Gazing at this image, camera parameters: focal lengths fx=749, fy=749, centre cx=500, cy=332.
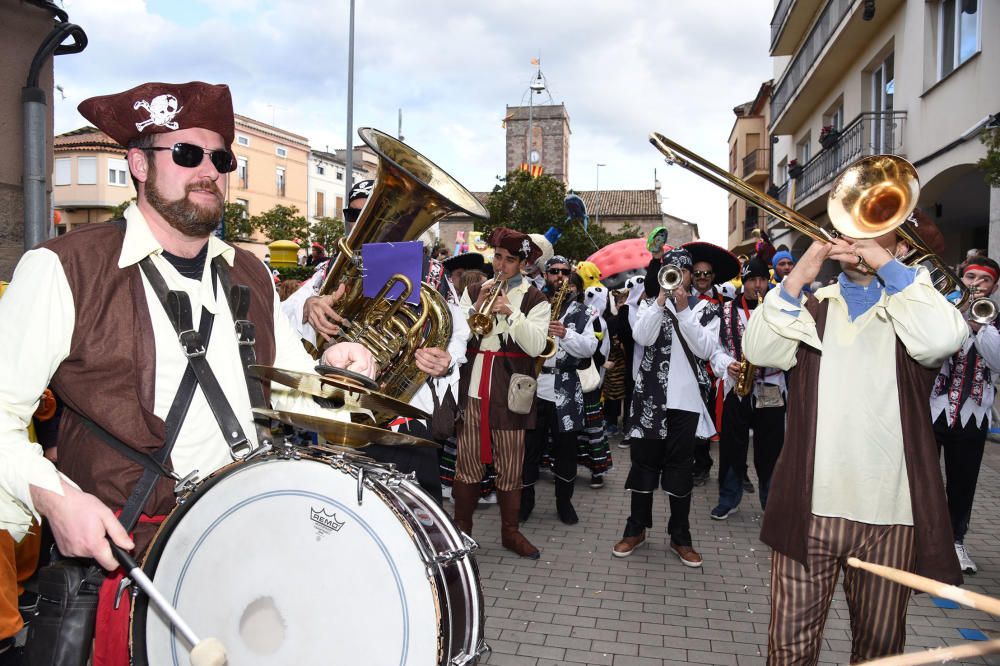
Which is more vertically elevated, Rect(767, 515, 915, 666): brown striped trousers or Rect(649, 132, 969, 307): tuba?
Rect(649, 132, 969, 307): tuba

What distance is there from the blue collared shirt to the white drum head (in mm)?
1858

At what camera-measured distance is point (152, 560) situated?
195 centimetres

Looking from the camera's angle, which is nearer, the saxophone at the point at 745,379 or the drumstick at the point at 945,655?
the drumstick at the point at 945,655

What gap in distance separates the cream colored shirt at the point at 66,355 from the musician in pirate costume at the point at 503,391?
2.73m

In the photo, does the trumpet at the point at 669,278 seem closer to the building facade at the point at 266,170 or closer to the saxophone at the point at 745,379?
the saxophone at the point at 745,379

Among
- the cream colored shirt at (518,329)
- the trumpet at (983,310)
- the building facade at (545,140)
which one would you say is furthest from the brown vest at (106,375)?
the building facade at (545,140)

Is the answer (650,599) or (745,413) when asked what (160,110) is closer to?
(650,599)

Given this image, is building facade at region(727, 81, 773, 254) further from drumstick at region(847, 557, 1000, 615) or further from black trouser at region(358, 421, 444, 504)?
drumstick at region(847, 557, 1000, 615)

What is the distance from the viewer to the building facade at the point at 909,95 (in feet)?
36.9

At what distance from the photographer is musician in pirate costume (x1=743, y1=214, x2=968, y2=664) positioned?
104 inches

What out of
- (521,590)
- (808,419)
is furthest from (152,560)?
(521,590)

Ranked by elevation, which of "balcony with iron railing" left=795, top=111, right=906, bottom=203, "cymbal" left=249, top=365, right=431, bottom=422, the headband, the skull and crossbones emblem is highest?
"balcony with iron railing" left=795, top=111, right=906, bottom=203

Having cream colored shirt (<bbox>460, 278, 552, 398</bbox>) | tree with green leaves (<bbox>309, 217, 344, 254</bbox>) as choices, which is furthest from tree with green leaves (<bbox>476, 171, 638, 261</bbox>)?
cream colored shirt (<bbox>460, 278, 552, 398</bbox>)

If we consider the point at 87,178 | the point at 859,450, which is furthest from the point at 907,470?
the point at 87,178
